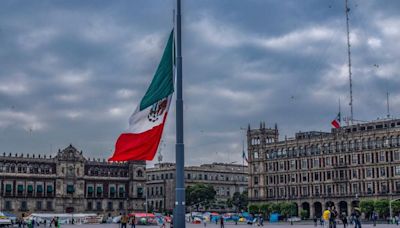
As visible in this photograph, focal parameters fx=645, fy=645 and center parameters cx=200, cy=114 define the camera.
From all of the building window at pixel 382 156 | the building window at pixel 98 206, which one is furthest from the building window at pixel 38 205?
the building window at pixel 382 156

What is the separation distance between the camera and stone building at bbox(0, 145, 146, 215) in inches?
4675

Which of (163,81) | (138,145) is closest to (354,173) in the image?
(138,145)

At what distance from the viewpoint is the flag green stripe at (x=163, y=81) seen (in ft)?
73.8

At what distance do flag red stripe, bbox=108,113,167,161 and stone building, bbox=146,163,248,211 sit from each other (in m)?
130

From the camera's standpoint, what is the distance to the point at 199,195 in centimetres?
14550

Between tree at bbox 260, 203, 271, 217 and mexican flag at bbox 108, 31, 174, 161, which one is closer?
mexican flag at bbox 108, 31, 174, 161

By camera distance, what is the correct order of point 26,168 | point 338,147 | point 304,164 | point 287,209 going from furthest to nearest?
point 304,164, point 287,209, point 338,147, point 26,168

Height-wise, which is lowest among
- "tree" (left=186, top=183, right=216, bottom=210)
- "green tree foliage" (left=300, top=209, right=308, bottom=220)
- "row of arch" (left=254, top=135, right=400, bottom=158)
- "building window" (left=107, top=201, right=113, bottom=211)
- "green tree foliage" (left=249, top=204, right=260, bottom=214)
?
"green tree foliage" (left=300, top=209, right=308, bottom=220)

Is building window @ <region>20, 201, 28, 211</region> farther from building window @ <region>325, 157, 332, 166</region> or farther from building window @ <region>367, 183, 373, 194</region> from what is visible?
building window @ <region>367, 183, 373, 194</region>

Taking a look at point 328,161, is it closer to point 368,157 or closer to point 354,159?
point 354,159

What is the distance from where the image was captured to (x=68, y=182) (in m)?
126

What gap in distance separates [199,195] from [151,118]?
124011 mm

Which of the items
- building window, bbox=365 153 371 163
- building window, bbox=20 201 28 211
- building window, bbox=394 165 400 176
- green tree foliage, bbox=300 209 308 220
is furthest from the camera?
green tree foliage, bbox=300 209 308 220

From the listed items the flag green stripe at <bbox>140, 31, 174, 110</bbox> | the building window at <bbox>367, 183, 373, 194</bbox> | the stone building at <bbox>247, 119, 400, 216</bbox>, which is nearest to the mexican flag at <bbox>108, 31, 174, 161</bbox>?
the flag green stripe at <bbox>140, 31, 174, 110</bbox>
